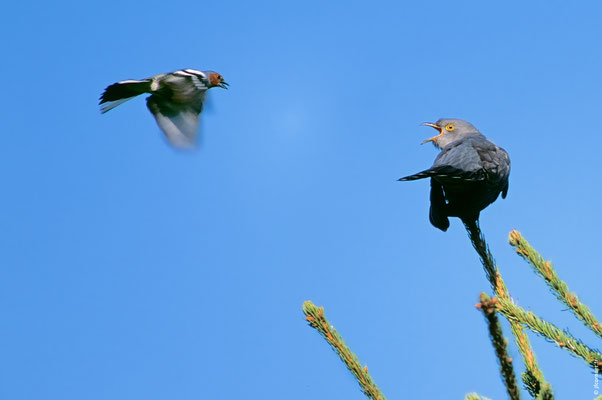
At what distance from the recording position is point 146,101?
605 centimetres

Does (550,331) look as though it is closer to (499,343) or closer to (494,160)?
(499,343)

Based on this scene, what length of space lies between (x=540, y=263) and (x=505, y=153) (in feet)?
5.57

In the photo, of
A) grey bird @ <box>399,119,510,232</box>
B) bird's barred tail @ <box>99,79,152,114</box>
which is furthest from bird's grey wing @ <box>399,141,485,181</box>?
bird's barred tail @ <box>99,79,152,114</box>

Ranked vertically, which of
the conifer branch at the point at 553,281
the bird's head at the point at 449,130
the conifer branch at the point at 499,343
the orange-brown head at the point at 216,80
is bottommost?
the conifer branch at the point at 499,343

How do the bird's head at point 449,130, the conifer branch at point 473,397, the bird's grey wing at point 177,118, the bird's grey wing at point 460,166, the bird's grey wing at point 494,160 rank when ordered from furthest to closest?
the bird's grey wing at point 177,118
the bird's head at point 449,130
the bird's grey wing at point 494,160
the bird's grey wing at point 460,166
the conifer branch at point 473,397

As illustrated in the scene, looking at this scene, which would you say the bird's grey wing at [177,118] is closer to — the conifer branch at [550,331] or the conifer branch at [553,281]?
the conifer branch at [553,281]

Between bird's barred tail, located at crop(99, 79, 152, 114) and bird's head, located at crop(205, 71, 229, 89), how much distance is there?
Answer: 58cm

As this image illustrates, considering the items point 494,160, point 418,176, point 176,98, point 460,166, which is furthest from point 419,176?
point 176,98

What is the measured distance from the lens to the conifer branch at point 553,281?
2.70 meters

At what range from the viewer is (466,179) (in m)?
4.17

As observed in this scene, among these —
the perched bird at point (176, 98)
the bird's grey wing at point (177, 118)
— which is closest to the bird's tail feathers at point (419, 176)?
the perched bird at point (176, 98)

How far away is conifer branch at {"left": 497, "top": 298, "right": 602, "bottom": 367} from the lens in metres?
2.55

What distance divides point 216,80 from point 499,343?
4684mm

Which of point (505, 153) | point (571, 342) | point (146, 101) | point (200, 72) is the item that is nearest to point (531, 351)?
point (571, 342)
